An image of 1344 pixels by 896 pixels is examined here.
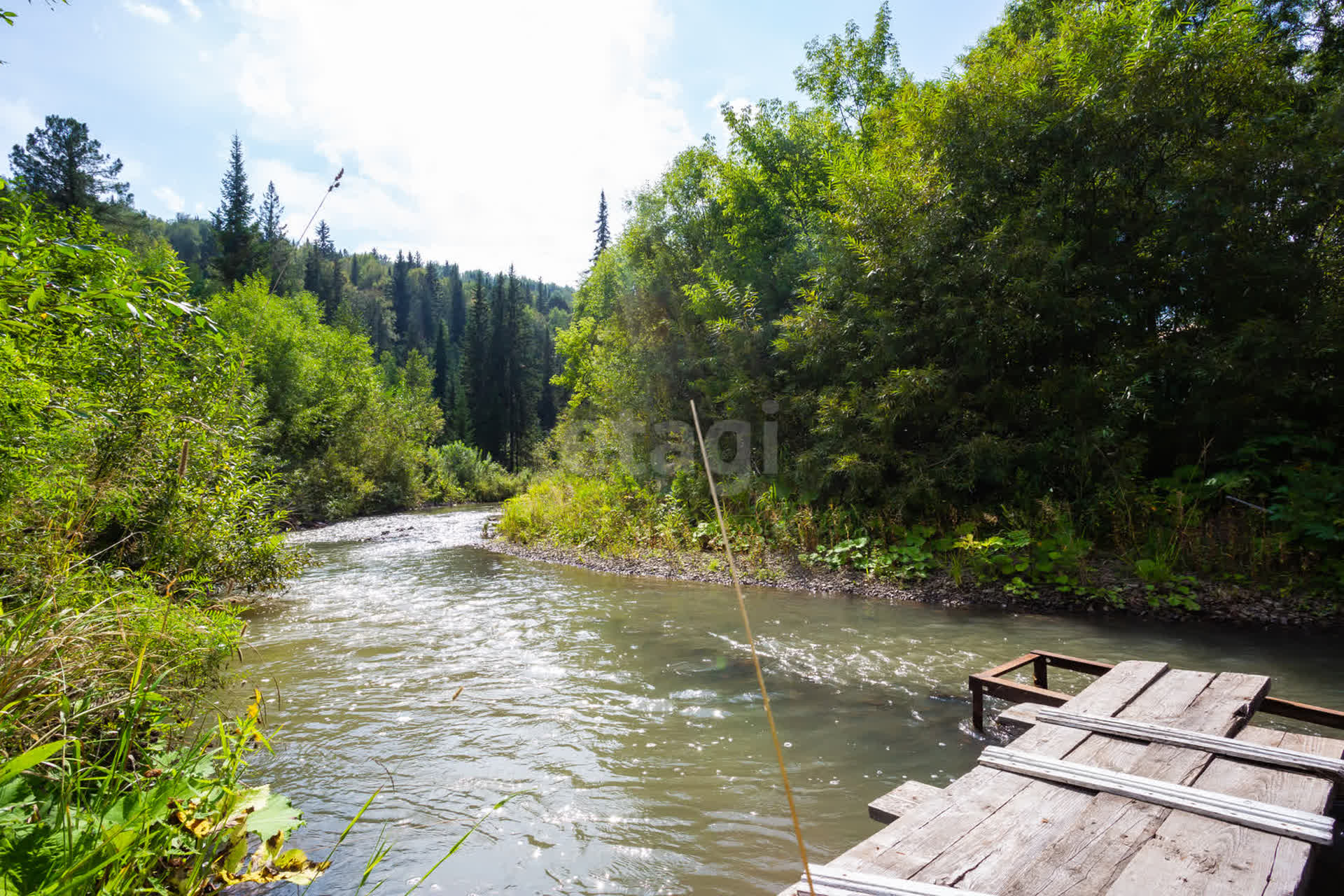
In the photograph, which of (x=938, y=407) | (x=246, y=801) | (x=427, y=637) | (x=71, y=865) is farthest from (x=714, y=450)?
(x=71, y=865)

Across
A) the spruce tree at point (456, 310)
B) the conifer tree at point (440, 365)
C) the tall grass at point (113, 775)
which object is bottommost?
the tall grass at point (113, 775)

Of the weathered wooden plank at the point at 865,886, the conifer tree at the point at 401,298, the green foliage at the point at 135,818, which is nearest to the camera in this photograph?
the green foliage at the point at 135,818

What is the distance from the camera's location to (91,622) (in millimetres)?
2465

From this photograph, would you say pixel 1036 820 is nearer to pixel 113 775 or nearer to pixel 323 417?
pixel 113 775

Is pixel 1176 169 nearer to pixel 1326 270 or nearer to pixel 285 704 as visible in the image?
pixel 1326 270

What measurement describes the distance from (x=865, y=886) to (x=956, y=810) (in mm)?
701

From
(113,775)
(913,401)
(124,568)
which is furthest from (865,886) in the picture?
(913,401)

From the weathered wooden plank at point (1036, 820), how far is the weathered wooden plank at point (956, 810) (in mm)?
19

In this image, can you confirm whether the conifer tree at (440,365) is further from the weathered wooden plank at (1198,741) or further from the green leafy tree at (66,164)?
the weathered wooden plank at (1198,741)

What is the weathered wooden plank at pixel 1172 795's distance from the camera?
6.73ft

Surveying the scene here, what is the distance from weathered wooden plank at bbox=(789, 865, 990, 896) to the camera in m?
1.77

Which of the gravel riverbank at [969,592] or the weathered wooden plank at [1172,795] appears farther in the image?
the gravel riverbank at [969,592]

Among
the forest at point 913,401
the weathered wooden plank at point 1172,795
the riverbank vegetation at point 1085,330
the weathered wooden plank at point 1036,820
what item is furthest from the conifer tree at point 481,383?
the weathered wooden plank at point 1172,795

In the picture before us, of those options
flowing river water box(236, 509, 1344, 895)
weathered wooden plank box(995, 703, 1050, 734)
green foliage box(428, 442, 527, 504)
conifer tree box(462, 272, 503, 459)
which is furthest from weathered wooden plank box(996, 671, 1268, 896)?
conifer tree box(462, 272, 503, 459)
